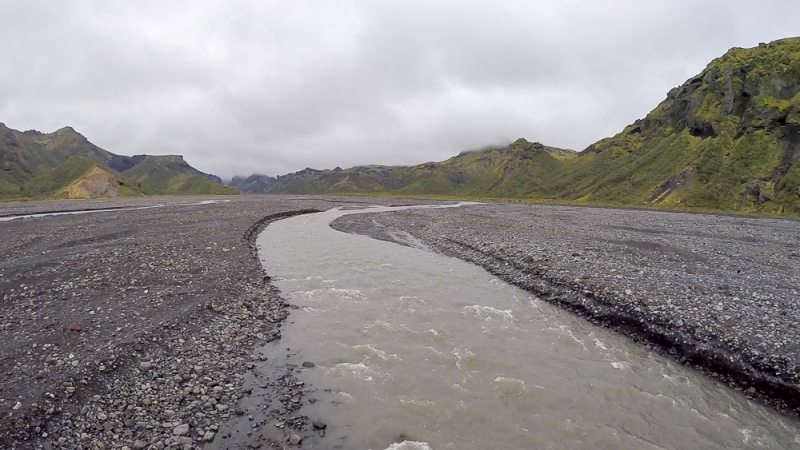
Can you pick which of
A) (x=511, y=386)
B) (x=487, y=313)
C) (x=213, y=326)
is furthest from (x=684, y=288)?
(x=213, y=326)

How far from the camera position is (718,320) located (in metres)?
15.8

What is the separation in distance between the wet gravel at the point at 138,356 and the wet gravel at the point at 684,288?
44.7 ft

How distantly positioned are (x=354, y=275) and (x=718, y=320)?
18976 millimetres

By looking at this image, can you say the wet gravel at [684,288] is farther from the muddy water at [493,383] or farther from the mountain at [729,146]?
the mountain at [729,146]

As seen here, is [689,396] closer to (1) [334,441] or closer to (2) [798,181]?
(1) [334,441]

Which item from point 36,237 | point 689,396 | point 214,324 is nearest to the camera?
point 689,396

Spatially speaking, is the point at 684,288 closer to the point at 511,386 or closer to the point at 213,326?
the point at 511,386

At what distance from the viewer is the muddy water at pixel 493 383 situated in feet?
34.7

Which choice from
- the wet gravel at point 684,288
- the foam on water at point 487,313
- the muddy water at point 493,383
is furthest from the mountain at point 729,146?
the muddy water at point 493,383

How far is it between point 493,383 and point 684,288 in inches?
520

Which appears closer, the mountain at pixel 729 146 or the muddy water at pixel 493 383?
the muddy water at pixel 493 383

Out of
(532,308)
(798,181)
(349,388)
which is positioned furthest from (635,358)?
(798,181)

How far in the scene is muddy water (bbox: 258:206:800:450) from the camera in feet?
34.7

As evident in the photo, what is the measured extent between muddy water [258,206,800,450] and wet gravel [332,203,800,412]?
1095 millimetres
